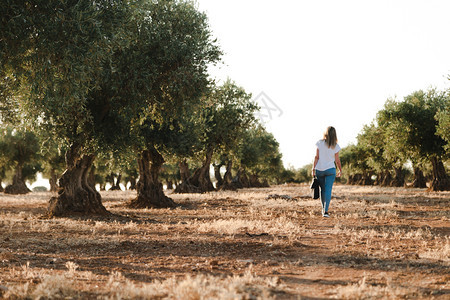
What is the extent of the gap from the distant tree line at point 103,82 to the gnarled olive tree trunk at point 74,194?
0.15 ft

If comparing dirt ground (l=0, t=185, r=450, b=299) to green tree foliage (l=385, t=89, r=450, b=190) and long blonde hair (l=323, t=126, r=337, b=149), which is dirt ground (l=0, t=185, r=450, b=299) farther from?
green tree foliage (l=385, t=89, r=450, b=190)

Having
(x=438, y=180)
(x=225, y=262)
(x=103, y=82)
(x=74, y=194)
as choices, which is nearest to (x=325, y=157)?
(x=225, y=262)

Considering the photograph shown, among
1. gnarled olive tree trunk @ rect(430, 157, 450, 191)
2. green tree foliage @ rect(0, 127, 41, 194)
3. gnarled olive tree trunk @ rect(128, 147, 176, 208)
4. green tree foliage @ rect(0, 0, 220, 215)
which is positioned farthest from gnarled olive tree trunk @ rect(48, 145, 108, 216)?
green tree foliage @ rect(0, 127, 41, 194)

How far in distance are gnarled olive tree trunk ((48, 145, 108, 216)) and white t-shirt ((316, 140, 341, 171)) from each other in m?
10.8

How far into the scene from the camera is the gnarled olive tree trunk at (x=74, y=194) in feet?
58.6

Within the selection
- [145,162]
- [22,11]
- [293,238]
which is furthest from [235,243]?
[145,162]

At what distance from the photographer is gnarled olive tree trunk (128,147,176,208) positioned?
86.1ft

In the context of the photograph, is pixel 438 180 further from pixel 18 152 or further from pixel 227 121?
pixel 18 152

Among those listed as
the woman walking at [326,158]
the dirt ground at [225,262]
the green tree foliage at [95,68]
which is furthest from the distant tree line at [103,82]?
the woman walking at [326,158]

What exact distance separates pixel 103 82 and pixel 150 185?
12316mm

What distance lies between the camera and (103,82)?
1545 centimetres

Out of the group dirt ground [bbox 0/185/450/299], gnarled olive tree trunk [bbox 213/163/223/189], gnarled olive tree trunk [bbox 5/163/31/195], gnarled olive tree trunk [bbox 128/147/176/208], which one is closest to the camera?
dirt ground [bbox 0/185/450/299]

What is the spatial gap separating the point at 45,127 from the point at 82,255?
9.86 metres

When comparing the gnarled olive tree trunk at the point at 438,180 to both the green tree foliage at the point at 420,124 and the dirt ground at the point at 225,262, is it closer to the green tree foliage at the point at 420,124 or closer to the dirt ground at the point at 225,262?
the green tree foliage at the point at 420,124
